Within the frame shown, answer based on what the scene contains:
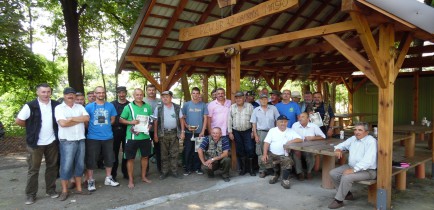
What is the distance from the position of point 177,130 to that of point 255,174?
66.8 inches

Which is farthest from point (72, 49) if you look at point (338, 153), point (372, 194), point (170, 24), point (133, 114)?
point (372, 194)

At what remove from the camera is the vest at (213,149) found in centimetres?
545

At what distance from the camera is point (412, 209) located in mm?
4004

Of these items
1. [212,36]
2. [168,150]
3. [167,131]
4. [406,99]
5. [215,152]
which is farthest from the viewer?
[406,99]

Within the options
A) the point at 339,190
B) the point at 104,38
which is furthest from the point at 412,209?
the point at 104,38

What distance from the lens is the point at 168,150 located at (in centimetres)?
566

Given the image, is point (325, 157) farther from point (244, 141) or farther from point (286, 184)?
point (244, 141)

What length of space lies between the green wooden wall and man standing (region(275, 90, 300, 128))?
8.67 meters

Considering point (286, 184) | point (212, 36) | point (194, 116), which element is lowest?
point (286, 184)

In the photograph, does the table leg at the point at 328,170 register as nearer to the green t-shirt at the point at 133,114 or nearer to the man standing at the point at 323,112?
the man standing at the point at 323,112

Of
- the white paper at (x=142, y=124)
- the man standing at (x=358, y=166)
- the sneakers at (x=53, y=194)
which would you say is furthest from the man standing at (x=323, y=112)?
the sneakers at (x=53, y=194)

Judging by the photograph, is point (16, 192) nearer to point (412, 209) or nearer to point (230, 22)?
point (230, 22)

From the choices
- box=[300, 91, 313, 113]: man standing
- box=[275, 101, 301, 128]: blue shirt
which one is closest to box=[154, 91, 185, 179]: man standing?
box=[275, 101, 301, 128]: blue shirt

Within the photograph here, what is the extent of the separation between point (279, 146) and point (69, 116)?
11.0ft
